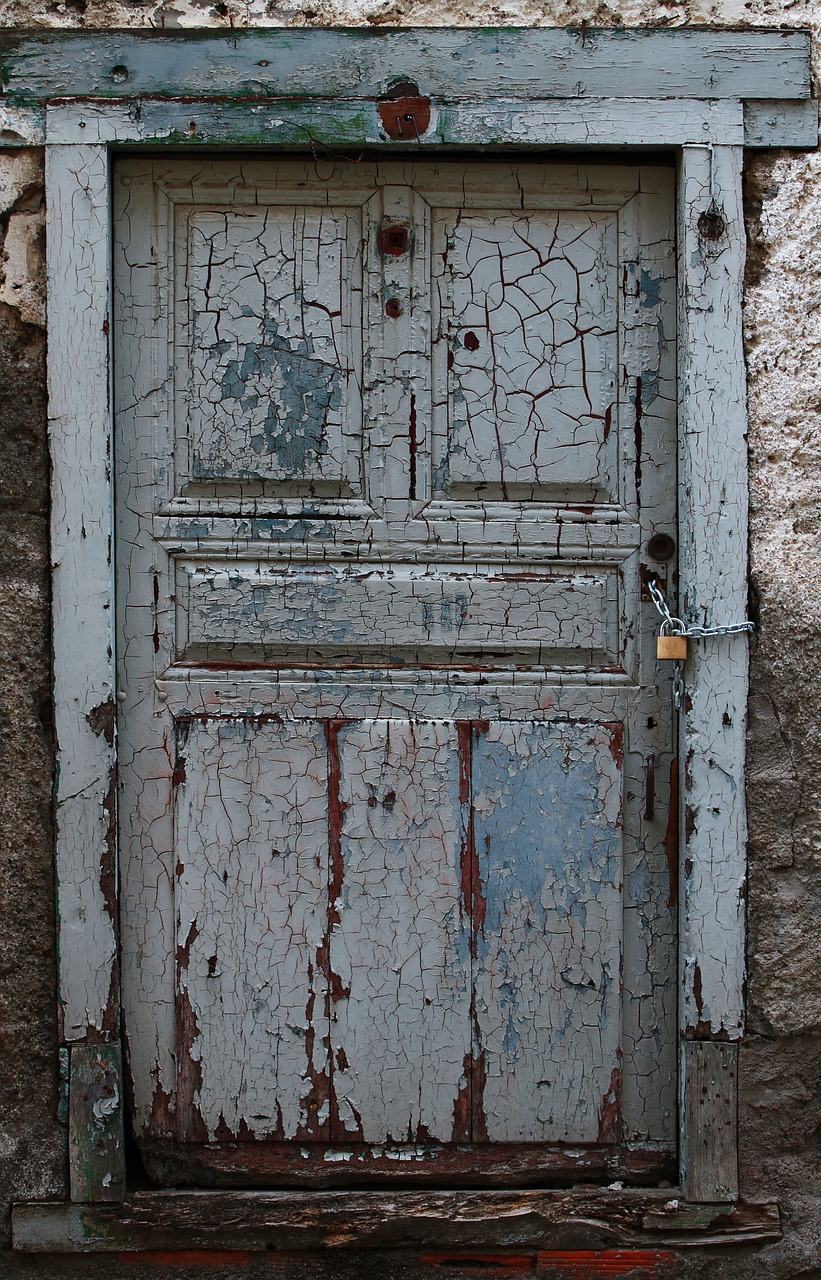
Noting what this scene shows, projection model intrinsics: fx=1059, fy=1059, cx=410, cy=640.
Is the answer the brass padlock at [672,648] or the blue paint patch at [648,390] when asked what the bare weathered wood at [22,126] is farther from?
the brass padlock at [672,648]

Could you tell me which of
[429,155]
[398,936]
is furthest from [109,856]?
[429,155]

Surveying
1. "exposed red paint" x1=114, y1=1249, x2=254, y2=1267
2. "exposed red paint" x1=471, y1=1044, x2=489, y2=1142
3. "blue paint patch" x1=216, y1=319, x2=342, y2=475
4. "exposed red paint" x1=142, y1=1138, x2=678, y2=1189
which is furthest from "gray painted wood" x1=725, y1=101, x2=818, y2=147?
"exposed red paint" x1=114, y1=1249, x2=254, y2=1267

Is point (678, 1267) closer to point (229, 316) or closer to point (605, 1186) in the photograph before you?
point (605, 1186)

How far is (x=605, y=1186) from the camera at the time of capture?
2137mm

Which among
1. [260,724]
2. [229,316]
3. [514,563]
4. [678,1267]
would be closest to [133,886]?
[260,724]

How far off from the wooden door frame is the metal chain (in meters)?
0.02

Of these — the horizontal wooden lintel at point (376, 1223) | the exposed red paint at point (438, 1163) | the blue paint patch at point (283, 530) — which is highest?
Result: the blue paint patch at point (283, 530)

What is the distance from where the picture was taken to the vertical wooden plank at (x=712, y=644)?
2039mm

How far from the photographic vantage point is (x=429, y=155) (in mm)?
2096

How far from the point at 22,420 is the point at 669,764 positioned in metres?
1.46

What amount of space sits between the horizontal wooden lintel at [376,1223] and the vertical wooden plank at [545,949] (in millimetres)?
142

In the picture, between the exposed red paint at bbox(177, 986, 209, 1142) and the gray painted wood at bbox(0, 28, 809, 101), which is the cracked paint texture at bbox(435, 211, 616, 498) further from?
the exposed red paint at bbox(177, 986, 209, 1142)

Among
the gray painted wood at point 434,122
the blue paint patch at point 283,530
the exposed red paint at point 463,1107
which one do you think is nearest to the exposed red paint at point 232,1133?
the exposed red paint at point 463,1107

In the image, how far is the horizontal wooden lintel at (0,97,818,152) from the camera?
2.01 m
